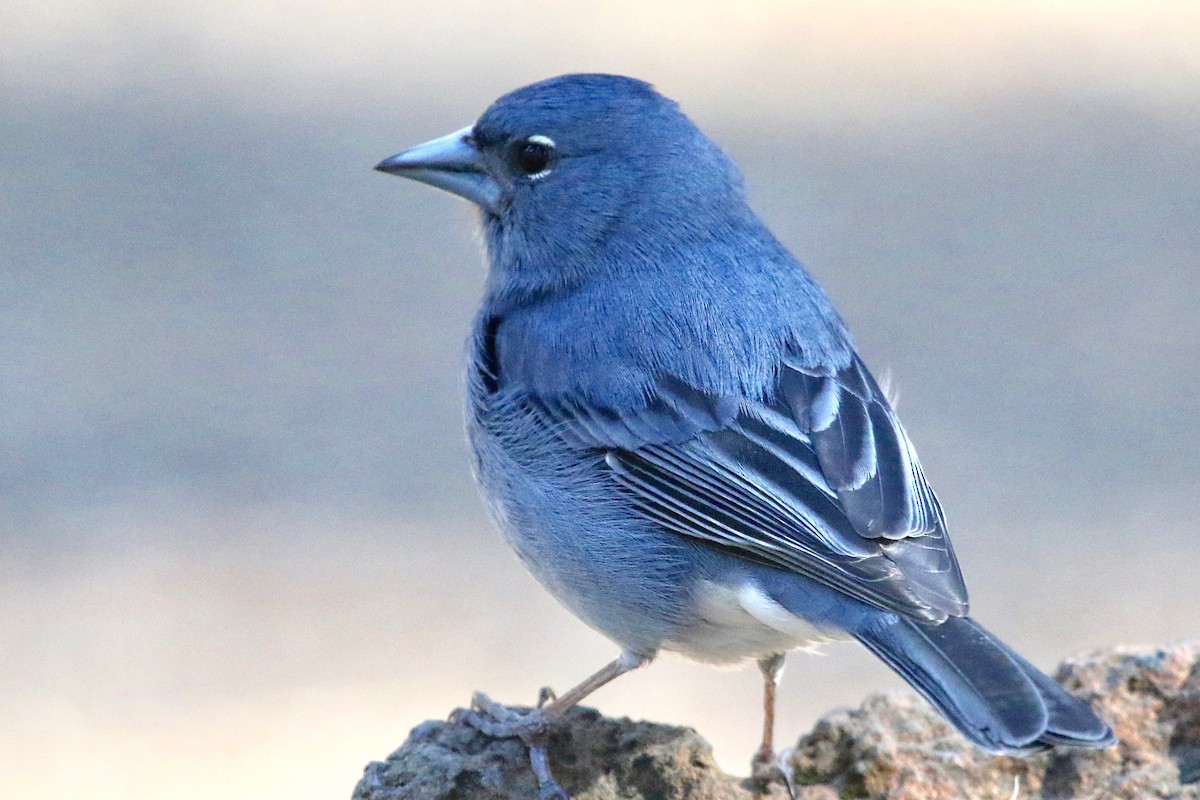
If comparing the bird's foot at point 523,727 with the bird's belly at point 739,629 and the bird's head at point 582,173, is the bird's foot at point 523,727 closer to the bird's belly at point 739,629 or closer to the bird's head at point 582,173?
the bird's belly at point 739,629

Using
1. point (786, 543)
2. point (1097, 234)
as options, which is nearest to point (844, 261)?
point (1097, 234)

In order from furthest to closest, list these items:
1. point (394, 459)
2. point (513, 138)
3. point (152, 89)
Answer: point (152, 89) → point (394, 459) → point (513, 138)

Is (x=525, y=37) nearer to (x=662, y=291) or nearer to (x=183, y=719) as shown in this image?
(x=183, y=719)

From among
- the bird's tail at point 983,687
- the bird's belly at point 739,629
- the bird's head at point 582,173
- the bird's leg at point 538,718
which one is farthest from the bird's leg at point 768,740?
the bird's head at point 582,173

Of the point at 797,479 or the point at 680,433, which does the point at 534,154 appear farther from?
the point at 797,479

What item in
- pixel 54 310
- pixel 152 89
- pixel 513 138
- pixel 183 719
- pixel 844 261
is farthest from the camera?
pixel 152 89
